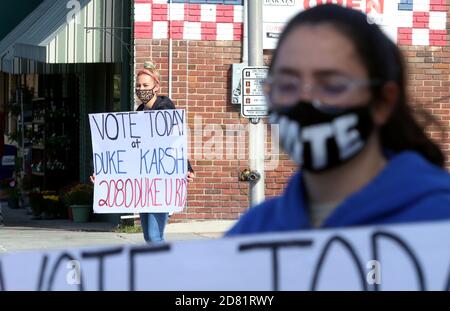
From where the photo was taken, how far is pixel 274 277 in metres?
2.41

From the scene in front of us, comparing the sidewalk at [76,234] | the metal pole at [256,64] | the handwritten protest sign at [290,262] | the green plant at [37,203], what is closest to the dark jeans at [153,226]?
the metal pole at [256,64]

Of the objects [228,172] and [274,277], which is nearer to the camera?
[274,277]

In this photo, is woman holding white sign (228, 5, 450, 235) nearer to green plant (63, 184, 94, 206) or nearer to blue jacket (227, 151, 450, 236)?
blue jacket (227, 151, 450, 236)

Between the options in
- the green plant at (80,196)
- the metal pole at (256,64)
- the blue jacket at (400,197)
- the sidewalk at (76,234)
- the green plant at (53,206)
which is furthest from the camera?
the green plant at (53,206)

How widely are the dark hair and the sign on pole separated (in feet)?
29.6

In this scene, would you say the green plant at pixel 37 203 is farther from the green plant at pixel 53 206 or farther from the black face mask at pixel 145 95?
the black face mask at pixel 145 95

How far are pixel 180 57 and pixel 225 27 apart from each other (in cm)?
74

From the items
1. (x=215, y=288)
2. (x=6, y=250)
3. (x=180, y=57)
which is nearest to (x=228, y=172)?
(x=180, y=57)

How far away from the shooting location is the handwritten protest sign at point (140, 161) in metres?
10.1

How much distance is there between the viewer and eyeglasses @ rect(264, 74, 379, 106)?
228cm

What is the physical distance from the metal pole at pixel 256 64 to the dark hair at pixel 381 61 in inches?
354

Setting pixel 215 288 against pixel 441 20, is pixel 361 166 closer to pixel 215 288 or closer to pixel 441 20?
pixel 215 288

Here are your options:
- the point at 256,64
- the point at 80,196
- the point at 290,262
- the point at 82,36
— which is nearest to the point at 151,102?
the point at 256,64
